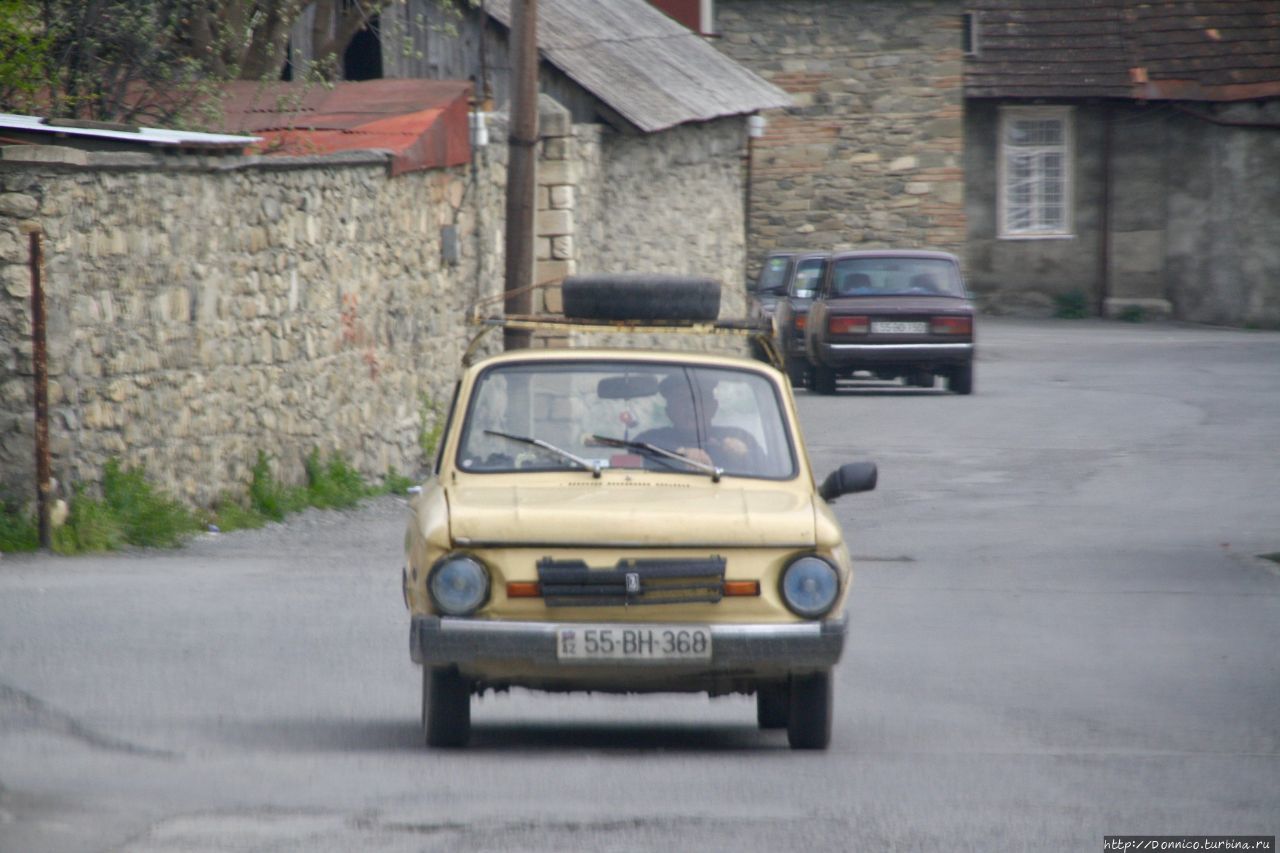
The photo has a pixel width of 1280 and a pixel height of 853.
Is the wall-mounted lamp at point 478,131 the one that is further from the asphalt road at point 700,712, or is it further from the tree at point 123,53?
the asphalt road at point 700,712

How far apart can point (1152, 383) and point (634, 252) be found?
7378 millimetres

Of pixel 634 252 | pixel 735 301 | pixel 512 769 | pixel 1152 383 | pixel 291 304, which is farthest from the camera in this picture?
pixel 735 301

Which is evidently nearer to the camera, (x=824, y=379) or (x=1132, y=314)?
(x=824, y=379)

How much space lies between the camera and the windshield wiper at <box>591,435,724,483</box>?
7746mm

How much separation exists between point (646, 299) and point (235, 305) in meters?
6.58

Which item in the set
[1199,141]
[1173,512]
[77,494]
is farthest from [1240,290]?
[77,494]

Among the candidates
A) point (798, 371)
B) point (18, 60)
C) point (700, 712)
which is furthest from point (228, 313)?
point (798, 371)

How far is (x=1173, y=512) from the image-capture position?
624 inches

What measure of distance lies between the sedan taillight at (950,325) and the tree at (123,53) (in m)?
7.95

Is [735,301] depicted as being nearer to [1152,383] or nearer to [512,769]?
[1152,383]

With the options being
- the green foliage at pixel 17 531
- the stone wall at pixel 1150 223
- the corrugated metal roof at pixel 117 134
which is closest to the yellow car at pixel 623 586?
the green foliage at pixel 17 531

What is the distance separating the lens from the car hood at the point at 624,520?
22.9 ft

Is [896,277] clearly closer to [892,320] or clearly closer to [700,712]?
[892,320]

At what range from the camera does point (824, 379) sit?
85.4 feet
